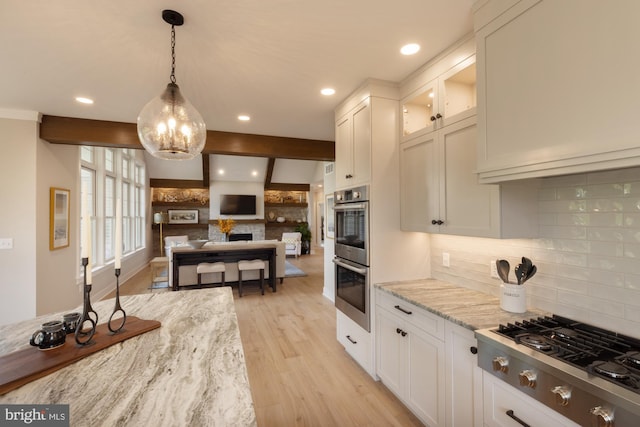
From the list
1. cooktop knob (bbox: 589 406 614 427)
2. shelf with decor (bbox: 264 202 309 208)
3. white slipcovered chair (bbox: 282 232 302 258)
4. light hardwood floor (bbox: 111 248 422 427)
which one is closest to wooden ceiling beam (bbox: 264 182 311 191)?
shelf with decor (bbox: 264 202 309 208)

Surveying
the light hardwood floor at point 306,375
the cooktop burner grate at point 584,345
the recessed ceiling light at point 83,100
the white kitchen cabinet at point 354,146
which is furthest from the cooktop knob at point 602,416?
the recessed ceiling light at point 83,100

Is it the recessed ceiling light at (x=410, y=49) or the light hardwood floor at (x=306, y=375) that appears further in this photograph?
the light hardwood floor at (x=306, y=375)

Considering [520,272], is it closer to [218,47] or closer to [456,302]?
[456,302]

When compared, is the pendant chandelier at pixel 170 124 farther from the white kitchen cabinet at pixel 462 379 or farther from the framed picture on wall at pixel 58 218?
the framed picture on wall at pixel 58 218

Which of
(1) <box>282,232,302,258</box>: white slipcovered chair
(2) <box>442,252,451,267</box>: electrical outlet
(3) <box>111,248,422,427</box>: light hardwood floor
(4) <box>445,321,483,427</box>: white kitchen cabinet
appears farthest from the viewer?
(1) <box>282,232,302,258</box>: white slipcovered chair

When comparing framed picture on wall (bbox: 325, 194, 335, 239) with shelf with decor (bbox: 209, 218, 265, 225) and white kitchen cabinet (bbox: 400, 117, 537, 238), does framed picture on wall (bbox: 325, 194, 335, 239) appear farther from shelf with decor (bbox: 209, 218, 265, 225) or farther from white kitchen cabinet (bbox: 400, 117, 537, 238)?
shelf with decor (bbox: 209, 218, 265, 225)

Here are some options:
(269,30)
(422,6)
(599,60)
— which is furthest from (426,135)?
(269,30)

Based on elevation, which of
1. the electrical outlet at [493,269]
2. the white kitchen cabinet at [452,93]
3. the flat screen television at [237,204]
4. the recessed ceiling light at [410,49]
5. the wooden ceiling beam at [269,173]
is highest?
the wooden ceiling beam at [269,173]

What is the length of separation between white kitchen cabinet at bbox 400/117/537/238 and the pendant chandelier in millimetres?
1607

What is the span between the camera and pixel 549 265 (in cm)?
167

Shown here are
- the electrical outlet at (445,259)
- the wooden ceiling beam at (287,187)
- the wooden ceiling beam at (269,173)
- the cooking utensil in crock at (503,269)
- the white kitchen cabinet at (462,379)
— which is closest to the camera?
the white kitchen cabinet at (462,379)

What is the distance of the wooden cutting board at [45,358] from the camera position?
956 millimetres

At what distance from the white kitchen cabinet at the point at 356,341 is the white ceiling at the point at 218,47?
2.26 metres

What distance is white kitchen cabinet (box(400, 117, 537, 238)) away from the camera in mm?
1664
